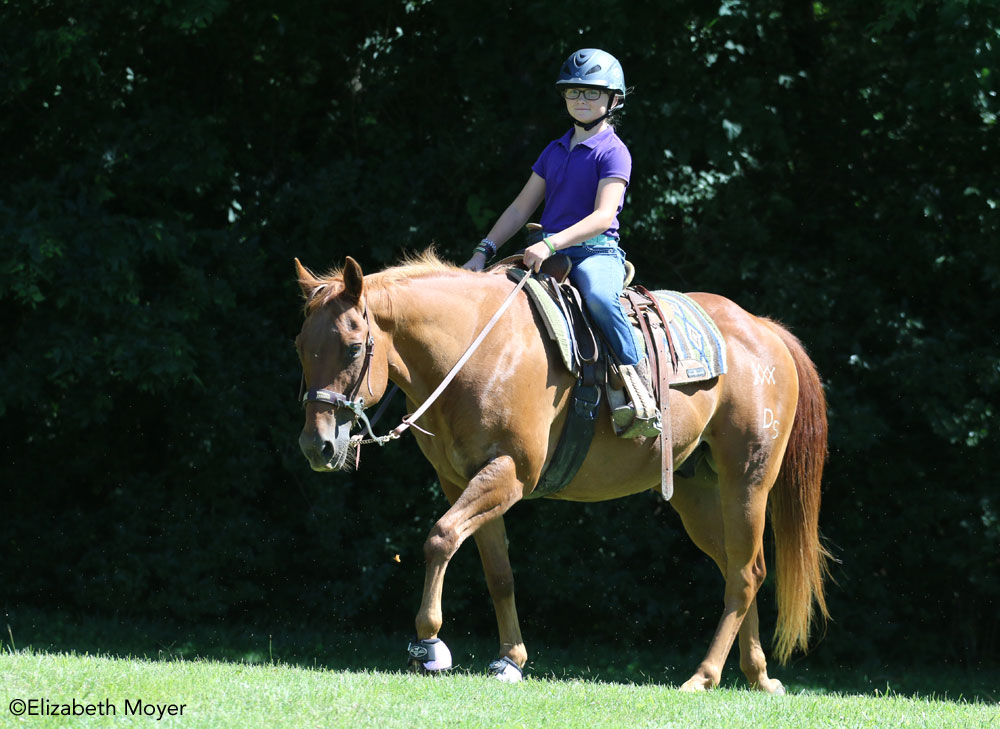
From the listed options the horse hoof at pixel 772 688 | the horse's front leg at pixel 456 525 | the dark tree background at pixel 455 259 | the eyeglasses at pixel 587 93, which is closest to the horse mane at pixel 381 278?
the horse's front leg at pixel 456 525

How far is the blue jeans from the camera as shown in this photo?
6090 millimetres

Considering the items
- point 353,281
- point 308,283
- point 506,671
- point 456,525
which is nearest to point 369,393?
point 353,281

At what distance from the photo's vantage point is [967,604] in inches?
433

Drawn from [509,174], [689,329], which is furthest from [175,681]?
[509,174]

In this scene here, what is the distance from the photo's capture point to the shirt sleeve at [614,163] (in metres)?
6.16

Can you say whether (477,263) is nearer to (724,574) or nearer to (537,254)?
(537,254)

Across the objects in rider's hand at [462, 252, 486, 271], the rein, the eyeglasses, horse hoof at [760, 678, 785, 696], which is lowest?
horse hoof at [760, 678, 785, 696]

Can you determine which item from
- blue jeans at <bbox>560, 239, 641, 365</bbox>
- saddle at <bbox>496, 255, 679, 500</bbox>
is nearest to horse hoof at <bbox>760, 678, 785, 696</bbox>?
saddle at <bbox>496, 255, 679, 500</bbox>

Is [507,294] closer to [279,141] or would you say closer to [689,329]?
[689,329]

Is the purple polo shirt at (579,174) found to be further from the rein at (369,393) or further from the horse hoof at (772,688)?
the horse hoof at (772,688)

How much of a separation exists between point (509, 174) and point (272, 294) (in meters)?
2.49

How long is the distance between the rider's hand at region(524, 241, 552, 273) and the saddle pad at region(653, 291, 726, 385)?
1.05 metres

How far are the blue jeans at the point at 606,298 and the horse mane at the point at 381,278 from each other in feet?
2.19

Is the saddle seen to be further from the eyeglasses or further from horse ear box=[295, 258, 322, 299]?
horse ear box=[295, 258, 322, 299]
